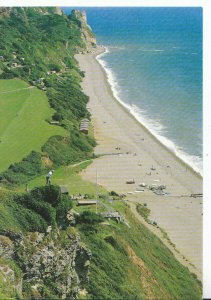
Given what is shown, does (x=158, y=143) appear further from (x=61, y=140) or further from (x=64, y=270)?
(x=64, y=270)

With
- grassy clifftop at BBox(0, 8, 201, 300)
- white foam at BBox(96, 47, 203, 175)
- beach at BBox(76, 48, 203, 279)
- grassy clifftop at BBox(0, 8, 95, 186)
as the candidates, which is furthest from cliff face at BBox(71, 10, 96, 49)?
grassy clifftop at BBox(0, 8, 201, 300)

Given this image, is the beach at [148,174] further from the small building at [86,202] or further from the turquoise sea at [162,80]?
the small building at [86,202]

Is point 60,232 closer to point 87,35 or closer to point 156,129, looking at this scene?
point 156,129

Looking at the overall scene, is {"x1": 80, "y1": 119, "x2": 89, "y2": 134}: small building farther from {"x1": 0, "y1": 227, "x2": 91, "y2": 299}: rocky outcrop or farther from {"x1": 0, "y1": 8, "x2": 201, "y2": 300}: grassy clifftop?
{"x1": 0, "y1": 227, "x2": 91, "y2": 299}: rocky outcrop

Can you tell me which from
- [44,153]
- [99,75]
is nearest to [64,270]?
[44,153]

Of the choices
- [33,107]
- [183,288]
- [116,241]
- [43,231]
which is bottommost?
[183,288]
